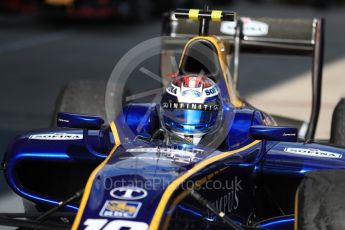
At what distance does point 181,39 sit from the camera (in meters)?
7.95

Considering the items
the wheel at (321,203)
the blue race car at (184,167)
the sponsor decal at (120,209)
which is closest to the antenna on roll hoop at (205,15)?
the blue race car at (184,167)

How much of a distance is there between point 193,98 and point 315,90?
303cm

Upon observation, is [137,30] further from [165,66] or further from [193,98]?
[193,98]

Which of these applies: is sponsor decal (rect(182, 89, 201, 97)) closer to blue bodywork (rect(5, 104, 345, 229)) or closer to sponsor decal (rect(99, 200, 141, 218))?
blue bodywork (rect(5, 104, 345, 229))

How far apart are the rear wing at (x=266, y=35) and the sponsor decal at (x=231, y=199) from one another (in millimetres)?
2855

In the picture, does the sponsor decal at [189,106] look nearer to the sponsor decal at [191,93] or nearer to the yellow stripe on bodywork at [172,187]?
the sponsor decal at [191,93]

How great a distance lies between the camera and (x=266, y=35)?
8.22 metres

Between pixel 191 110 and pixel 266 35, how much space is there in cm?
331

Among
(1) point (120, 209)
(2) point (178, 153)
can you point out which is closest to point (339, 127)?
(2) point (178, 153)

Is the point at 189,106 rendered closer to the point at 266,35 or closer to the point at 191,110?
the point at 191,110

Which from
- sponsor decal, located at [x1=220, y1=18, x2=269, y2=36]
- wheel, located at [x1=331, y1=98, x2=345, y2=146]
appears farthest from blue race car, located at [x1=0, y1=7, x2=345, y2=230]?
sponsor decal, located at [x1=220, y1=18, x2=269, y2=36]

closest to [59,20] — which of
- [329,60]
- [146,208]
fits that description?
[329,60]

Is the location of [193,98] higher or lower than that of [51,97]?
higher

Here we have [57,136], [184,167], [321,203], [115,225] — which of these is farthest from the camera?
[57,136]
